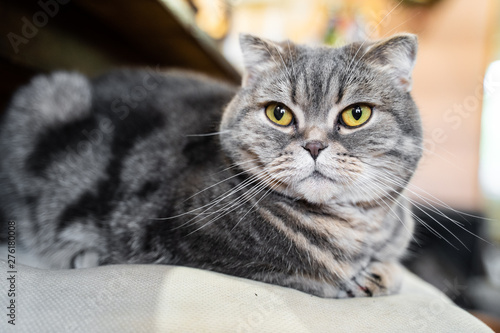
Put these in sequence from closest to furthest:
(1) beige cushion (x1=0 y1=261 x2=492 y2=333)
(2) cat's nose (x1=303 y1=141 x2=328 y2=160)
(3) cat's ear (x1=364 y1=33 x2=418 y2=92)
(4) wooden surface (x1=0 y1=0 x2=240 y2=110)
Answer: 1. (1) beige cushion (x1=0 y1=261 x2=492 y2=333)
2. (2) cat's nose (x1=303 y1=141 x2=328 y2=160)
3. (3) cat's ear (x1=364 y1=33 x2=418 y2=92)
4. (4) wooden surface (x1=0 y1=0 x2=240 y2=110)

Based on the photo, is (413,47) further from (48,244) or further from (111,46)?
(111,46)

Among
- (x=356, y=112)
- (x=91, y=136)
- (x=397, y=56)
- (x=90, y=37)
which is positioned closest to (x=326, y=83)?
(x=356, y=112)

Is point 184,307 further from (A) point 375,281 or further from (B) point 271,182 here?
(A) point 375,281

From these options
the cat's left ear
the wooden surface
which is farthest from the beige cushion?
the wooden surface

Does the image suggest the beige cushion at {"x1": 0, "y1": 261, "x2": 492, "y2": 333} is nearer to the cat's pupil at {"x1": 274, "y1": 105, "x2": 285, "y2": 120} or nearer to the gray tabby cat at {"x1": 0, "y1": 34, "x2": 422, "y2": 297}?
the gray tabby cat at {"x1": 0, "y1": 34, "x2": 422, "y2": 297}

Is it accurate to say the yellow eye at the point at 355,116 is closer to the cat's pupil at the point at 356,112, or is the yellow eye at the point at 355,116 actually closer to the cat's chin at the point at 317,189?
the cat's pupil at the point at 356,112

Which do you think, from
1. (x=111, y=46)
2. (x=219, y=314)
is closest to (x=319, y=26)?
(x=111, y=46)

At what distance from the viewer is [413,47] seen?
3.21ft

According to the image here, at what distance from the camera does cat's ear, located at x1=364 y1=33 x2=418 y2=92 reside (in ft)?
3.16

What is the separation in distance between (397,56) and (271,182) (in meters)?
0.48

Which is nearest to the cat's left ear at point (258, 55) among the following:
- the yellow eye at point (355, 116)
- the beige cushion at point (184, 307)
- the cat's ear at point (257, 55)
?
the cat's ear at point (257, 55)

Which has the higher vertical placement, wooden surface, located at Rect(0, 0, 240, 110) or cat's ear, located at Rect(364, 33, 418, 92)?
cat's ear, located at Rect(364, 33, 418, 92)

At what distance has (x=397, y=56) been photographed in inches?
38.9

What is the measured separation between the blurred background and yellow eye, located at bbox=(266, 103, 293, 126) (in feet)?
1.21
